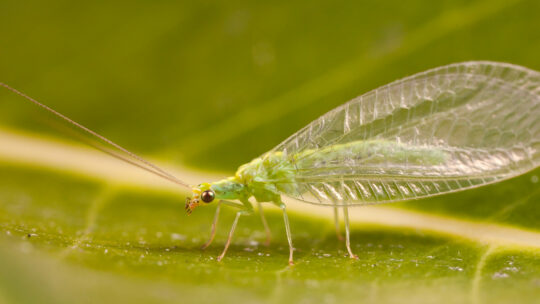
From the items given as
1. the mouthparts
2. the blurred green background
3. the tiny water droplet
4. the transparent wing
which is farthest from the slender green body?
the tiny water droplet

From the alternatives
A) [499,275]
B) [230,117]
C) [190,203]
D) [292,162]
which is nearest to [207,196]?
[190,203]

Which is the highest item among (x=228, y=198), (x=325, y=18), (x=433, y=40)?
(x=325, y=18)

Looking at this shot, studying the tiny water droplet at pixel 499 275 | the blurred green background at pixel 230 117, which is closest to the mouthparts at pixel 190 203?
the blurred green background at pixel 230 117

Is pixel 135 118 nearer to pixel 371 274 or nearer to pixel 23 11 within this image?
pixel 23 11

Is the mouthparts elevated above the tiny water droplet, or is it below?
above

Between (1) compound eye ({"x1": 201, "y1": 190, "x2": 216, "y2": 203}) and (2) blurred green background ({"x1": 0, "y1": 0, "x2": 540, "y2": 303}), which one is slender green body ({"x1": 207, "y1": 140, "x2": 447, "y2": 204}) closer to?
(1) compound eye ({"x1": 201, "y1": 190, "x2": 216, "y2": 203})

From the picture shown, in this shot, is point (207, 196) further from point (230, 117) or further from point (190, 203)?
point (230, 117)

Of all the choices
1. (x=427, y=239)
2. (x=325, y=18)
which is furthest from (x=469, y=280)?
(x=325, y=18)
